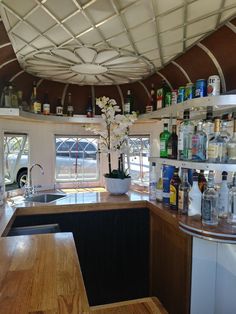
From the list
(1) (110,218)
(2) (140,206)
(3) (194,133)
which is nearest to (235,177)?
(3) (194,133)

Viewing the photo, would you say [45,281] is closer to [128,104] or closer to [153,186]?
[153,186]

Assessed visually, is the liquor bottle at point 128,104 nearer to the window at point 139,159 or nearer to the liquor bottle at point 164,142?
the window at point 139,159

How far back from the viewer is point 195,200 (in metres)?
1.69

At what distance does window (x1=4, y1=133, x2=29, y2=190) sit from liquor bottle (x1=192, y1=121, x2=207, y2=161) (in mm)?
1826

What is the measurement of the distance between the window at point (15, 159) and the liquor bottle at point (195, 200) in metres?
1.82

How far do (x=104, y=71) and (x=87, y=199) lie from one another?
1108mm

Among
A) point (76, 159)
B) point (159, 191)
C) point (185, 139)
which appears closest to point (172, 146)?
point (185, 139)

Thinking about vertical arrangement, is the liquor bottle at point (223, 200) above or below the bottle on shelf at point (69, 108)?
below

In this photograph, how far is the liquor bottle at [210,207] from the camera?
154 cm

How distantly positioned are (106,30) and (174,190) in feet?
3.74

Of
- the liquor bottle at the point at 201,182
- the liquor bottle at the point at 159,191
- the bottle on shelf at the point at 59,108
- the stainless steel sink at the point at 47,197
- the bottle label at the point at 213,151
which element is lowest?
the stainless steel sink at the point at 47,197

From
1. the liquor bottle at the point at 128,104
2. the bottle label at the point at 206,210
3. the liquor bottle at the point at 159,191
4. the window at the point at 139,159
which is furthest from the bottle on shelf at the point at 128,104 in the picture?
the bottle label at the point at 206,210

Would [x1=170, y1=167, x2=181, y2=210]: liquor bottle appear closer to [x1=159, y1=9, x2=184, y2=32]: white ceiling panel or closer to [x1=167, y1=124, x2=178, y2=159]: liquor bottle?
[x1=167, y1=124, x2=178, y2=159]: liquor bottle

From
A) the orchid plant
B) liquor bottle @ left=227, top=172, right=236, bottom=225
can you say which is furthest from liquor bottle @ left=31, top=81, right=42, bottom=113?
liquor bottle @ left=227, top=172, right=236, bottom=225
